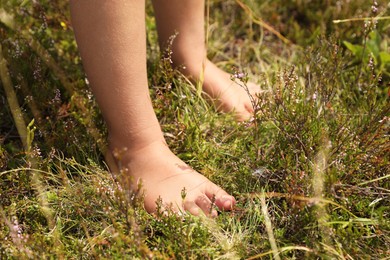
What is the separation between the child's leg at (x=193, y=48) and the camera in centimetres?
229

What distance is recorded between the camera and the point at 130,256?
159 centimetres

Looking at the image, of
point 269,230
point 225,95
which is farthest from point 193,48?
point 269,230

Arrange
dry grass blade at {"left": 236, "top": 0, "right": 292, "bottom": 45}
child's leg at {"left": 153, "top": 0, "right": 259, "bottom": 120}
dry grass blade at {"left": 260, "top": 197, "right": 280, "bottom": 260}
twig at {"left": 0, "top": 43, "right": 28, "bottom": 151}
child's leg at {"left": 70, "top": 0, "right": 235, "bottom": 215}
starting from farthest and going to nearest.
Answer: dry grass blade at {"left": 236, "top": 0, "right": 292, "bottom": 45}, child's leg at {"left": 153, "top": 0, "right": 259, "bottom": 120}, twig at {"left": 0, "top": 43, "right": 28, "bottom": 151}, child's leg at {"left": 70, "top": 0, "right": 235, "bottom": 215}, dry grass blade at {"left": 260, "top": 197, "right": 280, "bottom": 260}

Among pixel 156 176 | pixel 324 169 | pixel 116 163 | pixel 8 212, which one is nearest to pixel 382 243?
pixel 324 169

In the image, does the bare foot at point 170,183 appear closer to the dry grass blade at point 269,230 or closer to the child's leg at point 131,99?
the child's leg at point 131,99

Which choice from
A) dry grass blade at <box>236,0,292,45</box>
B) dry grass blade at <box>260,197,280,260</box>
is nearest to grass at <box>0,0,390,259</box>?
dry grass blade at <box>260,197,280,260</box>

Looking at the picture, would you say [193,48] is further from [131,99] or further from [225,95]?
[131,99]

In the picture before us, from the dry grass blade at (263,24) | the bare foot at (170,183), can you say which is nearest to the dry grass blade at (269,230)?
the bare foot at (170,183)

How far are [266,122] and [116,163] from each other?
0.63m

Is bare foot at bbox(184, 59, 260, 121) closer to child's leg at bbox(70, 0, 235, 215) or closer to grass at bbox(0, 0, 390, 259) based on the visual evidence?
grass at bbox(0, 0, 390, 259)

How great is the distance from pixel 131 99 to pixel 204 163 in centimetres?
41

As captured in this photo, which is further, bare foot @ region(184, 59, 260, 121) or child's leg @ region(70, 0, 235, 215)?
bare foot @ region(184, 59, 260, 121)

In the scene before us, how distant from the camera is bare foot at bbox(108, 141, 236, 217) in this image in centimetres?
187

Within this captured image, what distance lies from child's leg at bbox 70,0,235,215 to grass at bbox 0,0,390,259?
3.6 inches
